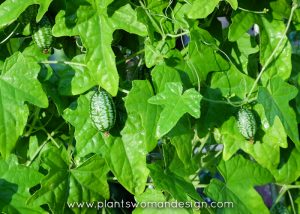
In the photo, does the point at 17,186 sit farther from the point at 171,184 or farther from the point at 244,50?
the point at 244,50

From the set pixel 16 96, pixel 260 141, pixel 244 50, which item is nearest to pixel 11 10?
pixel 16 96

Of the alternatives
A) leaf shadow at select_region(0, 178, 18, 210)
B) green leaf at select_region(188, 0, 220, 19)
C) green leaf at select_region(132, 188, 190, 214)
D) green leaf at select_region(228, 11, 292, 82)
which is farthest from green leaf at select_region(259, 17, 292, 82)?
leaf shadow at select_region(0, 178, 18, 210)

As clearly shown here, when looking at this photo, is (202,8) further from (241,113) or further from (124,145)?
(124,145)

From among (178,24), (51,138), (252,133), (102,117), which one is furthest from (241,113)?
(51,138)

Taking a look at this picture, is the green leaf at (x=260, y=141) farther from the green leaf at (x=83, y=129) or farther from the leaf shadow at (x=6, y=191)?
the leaf shadow at (x=6, y=191)

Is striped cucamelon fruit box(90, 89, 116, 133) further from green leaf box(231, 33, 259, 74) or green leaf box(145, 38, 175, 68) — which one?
green leaf box(231, 33, 259, 74)

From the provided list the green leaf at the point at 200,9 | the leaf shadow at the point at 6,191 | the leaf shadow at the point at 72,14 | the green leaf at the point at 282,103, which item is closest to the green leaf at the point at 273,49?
the green leaf at the point at 282,103
